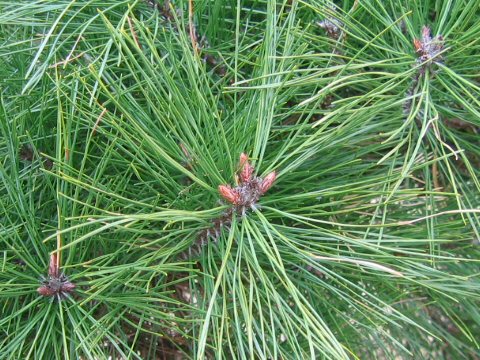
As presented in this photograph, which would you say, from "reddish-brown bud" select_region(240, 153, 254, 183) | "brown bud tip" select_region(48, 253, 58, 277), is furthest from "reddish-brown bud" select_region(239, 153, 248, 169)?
"brown bud tip" select_region(48, 253, 58, 277)

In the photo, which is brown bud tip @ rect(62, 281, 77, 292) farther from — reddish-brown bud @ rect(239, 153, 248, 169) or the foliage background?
reddish-brown bud @ rect(239, 153, 248, 169)

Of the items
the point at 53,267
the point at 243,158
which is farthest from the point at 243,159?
the point at 53,267

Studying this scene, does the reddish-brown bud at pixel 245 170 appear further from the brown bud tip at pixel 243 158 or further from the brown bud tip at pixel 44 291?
the brown bud tip at pixel 44 291

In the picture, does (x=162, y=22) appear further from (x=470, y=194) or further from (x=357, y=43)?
(x=470, y=194)

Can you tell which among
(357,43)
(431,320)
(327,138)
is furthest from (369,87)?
(431,320)

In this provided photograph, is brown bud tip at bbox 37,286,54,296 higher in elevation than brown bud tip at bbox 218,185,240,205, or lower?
lower

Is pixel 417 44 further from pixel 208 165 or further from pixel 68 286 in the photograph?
pixel 68 286
